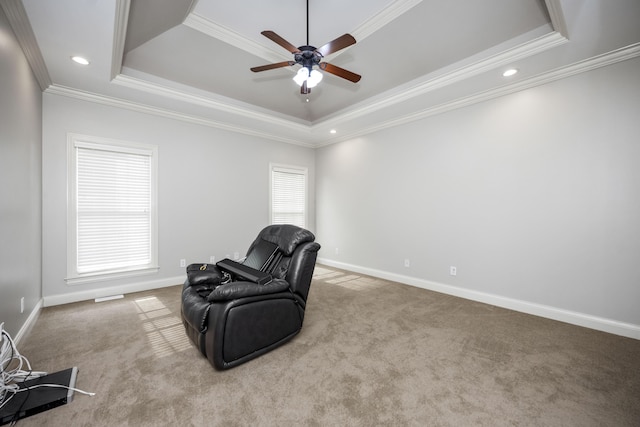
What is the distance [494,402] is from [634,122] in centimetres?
299

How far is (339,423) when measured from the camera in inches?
61.2

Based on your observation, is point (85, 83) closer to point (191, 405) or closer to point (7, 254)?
point (7, 254)

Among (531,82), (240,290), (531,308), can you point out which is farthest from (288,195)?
(531,308)

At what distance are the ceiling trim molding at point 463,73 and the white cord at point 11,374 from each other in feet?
14.1

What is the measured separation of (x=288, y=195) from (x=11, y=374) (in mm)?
4369

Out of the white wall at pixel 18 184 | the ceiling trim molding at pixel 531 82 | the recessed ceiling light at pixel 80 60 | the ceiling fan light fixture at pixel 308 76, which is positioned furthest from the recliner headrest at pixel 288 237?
the ceiling trim molding at pixel 531 82

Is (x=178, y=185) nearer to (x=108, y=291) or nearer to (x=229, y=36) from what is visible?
(x=108, y=291)

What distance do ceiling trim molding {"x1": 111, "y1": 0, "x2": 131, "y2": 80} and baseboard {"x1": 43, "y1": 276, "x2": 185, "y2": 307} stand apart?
9.05 feet

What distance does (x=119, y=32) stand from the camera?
90.8 inches

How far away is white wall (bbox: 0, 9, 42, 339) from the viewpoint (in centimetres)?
206

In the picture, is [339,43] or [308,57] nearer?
[339,43]

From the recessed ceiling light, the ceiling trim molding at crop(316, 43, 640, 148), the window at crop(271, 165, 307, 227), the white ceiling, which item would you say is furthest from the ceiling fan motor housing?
the window at crop(271, 165, 307, 227)

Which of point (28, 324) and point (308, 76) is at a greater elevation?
point (308, 76)

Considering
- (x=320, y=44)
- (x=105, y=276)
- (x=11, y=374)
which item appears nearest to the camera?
(x=11, y=374)
